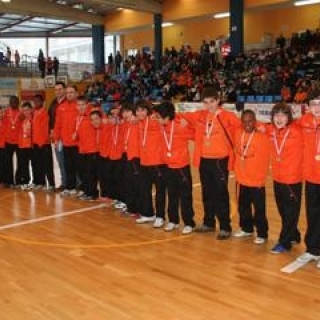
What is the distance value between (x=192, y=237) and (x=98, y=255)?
1.09m

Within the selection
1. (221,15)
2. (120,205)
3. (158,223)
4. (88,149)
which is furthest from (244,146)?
(221,15)

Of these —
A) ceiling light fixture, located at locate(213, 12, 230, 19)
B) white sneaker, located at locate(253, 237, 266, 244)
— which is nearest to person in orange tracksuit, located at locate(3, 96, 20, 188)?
white sneaker, located at locate(253, 237, 266, 244)

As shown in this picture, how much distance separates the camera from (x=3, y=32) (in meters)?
34.2

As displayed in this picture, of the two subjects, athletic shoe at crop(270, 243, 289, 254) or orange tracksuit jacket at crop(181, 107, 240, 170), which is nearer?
athletic shoe at crop(270, 243, 289, 254)

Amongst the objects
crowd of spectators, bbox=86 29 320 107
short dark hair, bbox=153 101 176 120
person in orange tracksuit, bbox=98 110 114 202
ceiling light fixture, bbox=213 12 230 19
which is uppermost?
ceiling light fixture, bbox=213 12 230 19

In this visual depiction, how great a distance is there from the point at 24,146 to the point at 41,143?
0.33 meters

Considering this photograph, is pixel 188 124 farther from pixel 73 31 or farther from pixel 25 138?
pixel 73 31

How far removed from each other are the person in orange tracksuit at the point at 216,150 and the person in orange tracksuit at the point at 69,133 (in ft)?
9.34

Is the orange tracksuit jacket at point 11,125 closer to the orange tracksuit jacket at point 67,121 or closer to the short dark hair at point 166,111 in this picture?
the orange tracksuit jacket at point 67,121

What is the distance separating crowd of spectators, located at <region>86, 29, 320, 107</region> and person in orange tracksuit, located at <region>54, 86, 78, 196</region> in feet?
23.8

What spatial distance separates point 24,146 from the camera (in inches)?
339

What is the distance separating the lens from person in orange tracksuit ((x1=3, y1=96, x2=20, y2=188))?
28.6 ft

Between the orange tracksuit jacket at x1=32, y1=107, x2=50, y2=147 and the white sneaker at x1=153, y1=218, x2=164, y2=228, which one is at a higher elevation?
the orange tracksuit jacket at x1=32, y1=107, x2=50, y2=147

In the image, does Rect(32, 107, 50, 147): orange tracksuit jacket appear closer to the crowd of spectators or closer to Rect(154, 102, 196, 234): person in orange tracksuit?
Rect(154, 102, 196, 234): person in orange tracksuit
